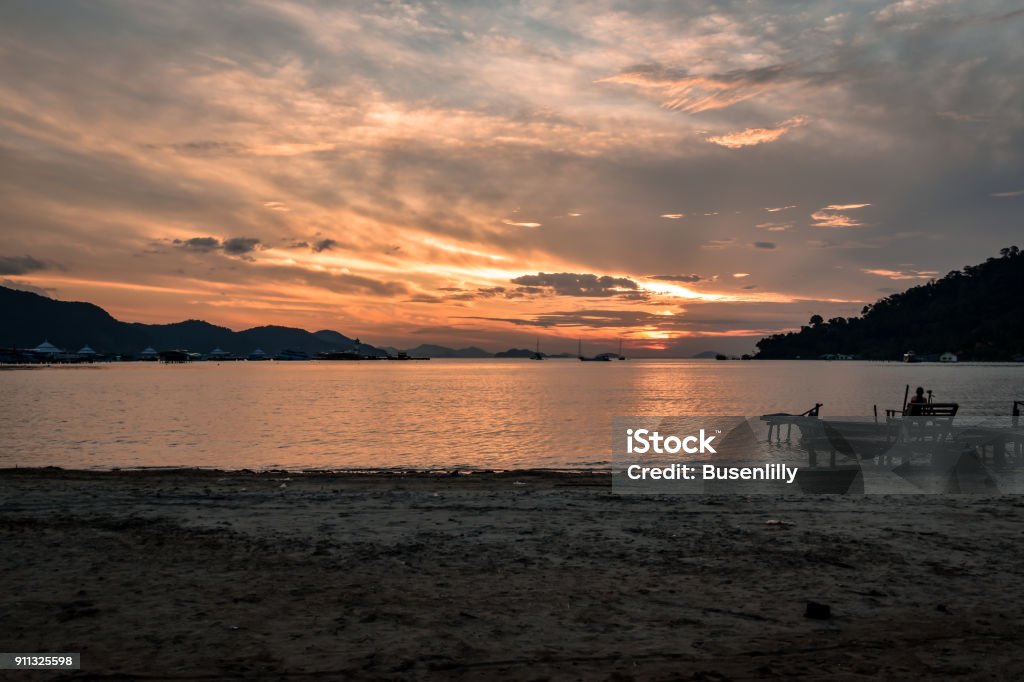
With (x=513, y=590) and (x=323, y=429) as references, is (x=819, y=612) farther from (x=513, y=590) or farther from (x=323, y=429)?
(x=323, y=429)

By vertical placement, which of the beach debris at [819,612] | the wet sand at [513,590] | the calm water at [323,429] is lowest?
the calm water at [323,429]

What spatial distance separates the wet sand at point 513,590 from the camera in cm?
747

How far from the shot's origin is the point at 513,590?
983cm

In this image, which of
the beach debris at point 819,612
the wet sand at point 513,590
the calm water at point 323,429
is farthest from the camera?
the calm water at point 323,429

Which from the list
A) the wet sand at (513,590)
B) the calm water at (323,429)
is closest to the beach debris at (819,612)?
the wet sand at (513,590)

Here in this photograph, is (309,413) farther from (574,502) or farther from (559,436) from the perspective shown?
(574,502)

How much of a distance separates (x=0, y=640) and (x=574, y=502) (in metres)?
11.8

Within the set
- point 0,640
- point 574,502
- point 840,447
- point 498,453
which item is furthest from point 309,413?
point 0,640

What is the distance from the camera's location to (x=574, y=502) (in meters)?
17.4

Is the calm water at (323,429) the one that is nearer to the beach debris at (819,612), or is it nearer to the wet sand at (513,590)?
the wet sand at (513,590)

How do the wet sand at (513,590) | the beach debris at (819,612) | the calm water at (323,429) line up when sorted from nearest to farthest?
the wet sand at (513,590) < the beach debris at (819,612) < the calm water at (323,429)

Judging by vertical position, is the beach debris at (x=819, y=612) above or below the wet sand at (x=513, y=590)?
above

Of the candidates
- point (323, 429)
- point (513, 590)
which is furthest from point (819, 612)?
point (323, 429)

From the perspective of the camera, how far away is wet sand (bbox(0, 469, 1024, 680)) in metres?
7.47
